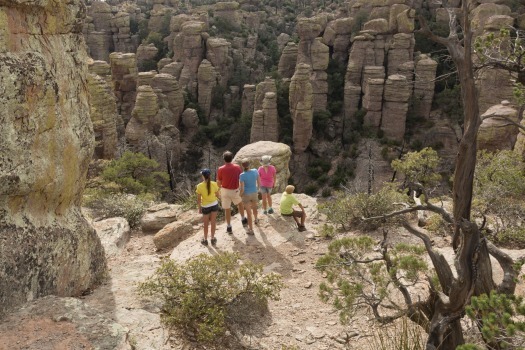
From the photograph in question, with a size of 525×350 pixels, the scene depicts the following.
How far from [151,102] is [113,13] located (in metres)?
21.8

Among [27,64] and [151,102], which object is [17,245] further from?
[151,102]

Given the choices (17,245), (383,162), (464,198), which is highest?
(464,198)

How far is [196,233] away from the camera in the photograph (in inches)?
284

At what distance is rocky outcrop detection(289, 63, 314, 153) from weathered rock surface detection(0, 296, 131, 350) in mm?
21047

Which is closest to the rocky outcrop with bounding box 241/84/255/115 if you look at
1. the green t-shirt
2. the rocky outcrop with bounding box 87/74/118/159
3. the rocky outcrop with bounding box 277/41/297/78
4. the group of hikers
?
the rocky outcrop with bounding box 277/41/297/78

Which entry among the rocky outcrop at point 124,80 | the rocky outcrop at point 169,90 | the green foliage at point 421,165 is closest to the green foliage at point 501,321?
the green foliage at point 421,165

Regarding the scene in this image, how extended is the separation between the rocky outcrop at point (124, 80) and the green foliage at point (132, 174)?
9417 millimetres

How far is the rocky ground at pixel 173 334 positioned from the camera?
11.0 feet

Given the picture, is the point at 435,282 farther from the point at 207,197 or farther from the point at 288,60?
the point at 288,60

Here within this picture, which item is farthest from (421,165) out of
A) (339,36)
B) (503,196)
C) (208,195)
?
(339,36)

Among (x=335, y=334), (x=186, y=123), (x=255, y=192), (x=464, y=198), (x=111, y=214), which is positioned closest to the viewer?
(x=464, y=198)

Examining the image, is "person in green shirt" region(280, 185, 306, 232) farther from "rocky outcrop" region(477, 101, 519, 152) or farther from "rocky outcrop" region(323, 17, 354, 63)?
"rocky outcrop" region(323, 17, 354, 63)

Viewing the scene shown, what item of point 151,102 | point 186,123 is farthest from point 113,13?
point 151,102

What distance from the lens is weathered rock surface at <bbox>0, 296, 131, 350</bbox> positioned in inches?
126
